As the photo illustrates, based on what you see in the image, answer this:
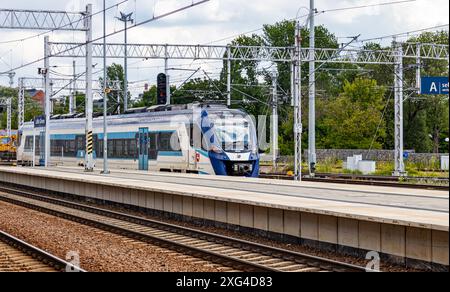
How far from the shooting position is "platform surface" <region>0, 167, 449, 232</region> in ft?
40.3

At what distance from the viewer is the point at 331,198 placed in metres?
16.4

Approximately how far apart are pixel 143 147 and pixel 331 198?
1873 centimetres

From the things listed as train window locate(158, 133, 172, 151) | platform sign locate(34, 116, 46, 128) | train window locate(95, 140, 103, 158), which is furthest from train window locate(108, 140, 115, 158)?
platform sign locate(34, 116, 46, 128)

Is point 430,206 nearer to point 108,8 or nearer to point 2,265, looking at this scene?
point 2,265

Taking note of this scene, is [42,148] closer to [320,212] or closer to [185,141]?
[185,141]

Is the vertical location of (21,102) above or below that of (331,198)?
above

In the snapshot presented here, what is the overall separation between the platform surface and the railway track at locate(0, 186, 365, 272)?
2.89 feet

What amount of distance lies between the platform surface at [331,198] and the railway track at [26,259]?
172 inches

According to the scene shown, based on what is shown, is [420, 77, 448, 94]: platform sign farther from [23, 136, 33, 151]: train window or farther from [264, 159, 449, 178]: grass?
[23, 136, 33, 151]: train window

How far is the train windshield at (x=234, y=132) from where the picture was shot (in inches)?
1126

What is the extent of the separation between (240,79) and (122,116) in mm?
42890

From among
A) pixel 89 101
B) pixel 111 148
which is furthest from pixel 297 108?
pixel 111 148

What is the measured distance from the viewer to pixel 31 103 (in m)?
124

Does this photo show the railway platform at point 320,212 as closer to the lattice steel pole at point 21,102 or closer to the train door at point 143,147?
the train door at point 143,147
